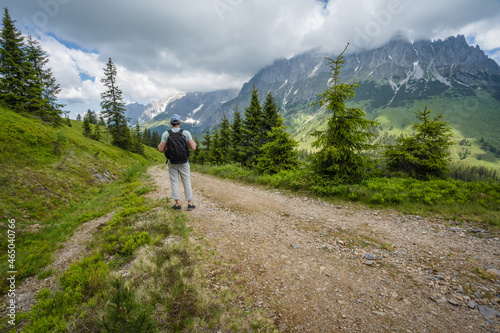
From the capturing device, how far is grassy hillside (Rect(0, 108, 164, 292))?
222 inches

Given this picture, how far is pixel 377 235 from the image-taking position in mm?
5648

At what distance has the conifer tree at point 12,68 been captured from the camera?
22031mm

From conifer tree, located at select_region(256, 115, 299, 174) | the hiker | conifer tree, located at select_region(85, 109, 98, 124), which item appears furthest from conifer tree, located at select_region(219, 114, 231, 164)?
conifer tree, located at select_region(85, 109, 98, 124)

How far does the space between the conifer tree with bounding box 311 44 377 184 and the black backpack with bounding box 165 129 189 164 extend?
7.44 meters

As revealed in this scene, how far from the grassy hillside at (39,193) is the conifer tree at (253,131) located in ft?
47.4

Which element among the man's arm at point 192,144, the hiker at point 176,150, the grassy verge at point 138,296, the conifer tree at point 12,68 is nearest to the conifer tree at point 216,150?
the conifer tree at point 12,68

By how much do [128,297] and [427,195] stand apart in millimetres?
10476

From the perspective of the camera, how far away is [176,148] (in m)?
6.89

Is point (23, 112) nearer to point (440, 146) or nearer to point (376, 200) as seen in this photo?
point (376, 200)

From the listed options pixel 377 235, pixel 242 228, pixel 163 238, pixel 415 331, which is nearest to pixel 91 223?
pixel 163 238

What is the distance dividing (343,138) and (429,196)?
4.54 meters

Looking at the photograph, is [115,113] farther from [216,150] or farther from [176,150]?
[176,150]
